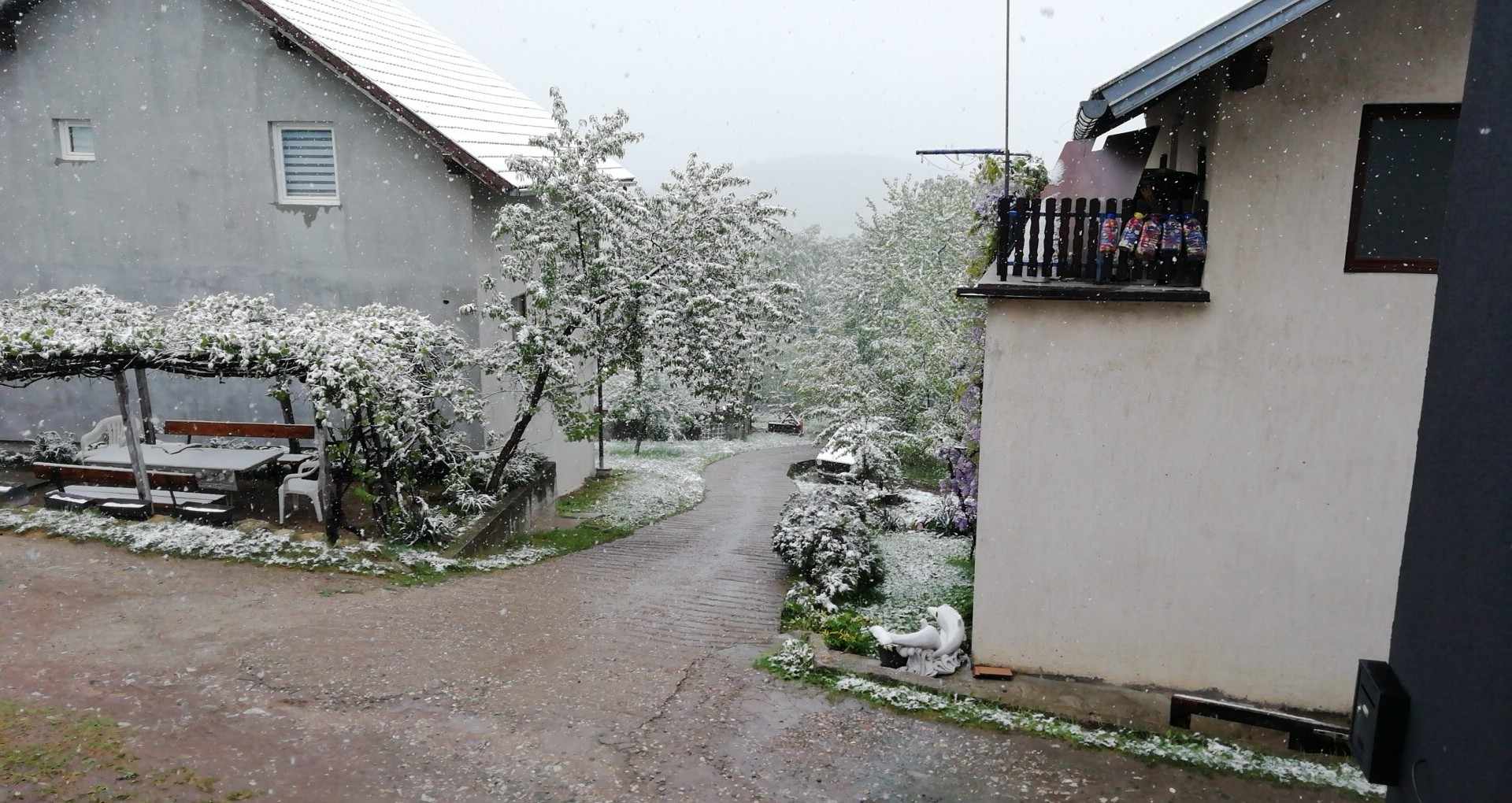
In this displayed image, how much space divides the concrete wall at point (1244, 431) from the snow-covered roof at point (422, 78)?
848cm

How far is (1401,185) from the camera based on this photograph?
6910 millimetres

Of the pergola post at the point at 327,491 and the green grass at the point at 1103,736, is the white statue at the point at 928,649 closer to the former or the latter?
the green grass at the point at 1103,736

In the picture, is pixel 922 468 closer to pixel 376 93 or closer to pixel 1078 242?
pixel 376 93

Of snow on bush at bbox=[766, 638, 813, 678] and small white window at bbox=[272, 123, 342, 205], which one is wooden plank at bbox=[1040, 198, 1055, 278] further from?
small white window at bbox=[272, 123, 342, 205]

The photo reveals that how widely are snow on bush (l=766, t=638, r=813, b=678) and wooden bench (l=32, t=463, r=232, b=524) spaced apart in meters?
7.53

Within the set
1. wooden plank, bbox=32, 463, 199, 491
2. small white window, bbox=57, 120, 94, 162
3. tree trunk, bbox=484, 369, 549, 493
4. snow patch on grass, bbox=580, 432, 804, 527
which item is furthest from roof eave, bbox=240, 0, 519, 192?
snow patch on grass, bbox=580, 432, 804, 527

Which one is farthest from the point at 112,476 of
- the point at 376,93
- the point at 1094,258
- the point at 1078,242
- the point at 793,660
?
the point at 1094,258

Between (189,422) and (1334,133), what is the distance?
14468 mm

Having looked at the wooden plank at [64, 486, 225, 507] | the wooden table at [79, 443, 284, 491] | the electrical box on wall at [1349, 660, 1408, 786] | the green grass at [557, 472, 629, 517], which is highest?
the electrical box on wall at [1349, 660, 1408, 786]

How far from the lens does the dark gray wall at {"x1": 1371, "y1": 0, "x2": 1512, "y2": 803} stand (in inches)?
108

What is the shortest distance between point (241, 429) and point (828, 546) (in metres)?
8.72

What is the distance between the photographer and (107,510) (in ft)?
36.3

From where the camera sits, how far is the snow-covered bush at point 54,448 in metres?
13.6

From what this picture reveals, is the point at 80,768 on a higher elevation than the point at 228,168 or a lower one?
lower
